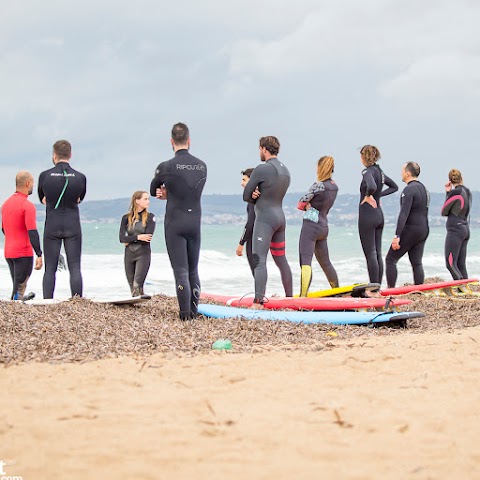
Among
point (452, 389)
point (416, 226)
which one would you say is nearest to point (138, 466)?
point (452, 389)

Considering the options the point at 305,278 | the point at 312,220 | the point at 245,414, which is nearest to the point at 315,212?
the point at 312,220

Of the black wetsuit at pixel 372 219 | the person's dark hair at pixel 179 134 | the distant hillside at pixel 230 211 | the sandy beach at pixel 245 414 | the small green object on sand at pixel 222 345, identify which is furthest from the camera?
the distant hillside at pixel 230 211

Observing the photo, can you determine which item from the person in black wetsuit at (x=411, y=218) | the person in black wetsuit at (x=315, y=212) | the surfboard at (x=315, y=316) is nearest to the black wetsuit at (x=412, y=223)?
the person in black wetsuit at (x=411, y=218)

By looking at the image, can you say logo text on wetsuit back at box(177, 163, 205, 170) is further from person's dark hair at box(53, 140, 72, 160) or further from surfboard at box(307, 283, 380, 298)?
surfboard at box(307, 283, 380, 298)

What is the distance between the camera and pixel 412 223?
10.1 m

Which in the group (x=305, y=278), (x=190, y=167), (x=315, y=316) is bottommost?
(x=315, y=316)

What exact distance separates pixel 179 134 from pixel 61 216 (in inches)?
78.7

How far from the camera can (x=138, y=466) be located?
3.19 metres

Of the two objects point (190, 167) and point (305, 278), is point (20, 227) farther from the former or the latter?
point (305, 278)

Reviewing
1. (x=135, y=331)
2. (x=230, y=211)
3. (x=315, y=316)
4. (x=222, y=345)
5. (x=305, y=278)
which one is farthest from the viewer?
(x=230, y=211)

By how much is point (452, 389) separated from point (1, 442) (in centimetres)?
275

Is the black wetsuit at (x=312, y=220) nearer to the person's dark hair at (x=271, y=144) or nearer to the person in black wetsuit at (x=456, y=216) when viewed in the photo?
the person's dark hair at (x=271, y=144)

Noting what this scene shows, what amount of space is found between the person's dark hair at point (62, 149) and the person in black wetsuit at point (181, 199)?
5.14 feet

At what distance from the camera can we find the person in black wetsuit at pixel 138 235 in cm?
967
